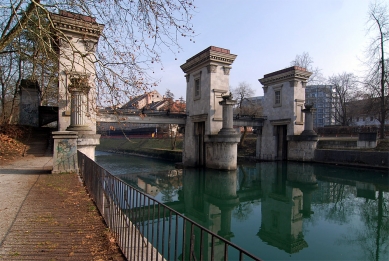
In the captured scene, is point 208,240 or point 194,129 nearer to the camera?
point 208,240

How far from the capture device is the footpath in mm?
3322

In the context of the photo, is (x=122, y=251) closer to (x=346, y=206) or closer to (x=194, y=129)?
(x=346, y=206)

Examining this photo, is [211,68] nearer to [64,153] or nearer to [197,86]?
Answer: [197,86]

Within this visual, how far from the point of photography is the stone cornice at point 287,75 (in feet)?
77.9

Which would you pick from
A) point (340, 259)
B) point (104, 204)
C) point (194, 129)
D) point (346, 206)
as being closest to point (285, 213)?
point (346, 206)

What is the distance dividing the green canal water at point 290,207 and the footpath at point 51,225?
4.25m

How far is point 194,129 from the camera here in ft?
68.9

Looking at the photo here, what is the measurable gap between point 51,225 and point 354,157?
2197cm

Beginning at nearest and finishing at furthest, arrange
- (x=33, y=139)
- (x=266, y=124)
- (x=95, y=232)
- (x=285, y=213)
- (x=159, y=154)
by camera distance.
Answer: (x=95, y=232) → (x=285, y=213) → (x=33, y=139) → (x=266, y=124) → (x=159, y=154)

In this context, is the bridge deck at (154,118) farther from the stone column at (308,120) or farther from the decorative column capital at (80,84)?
the decorative column capital at (80,84)

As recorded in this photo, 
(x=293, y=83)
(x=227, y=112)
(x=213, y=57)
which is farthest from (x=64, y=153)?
(x=293, y=83)

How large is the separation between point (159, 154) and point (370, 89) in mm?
24219

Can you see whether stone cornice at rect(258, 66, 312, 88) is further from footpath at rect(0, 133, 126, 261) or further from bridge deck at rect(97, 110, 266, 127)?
footpath at rect(0, 133, 126, 261)

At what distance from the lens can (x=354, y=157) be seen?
20016 mm
